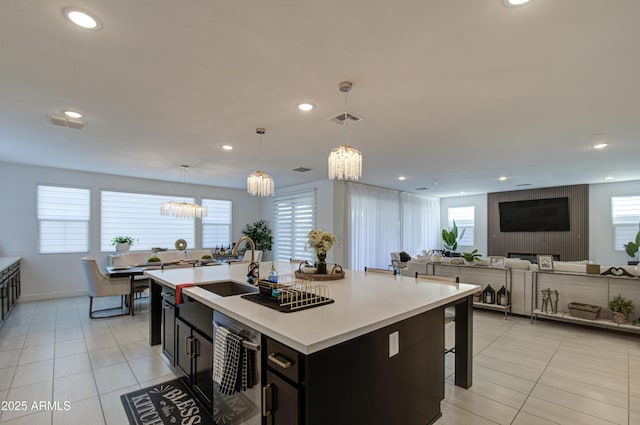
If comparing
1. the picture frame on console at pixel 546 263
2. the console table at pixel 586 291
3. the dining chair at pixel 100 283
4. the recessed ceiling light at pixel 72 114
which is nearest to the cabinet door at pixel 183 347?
the recessed ceiling light at pixel 72 114

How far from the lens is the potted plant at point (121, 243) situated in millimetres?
6438

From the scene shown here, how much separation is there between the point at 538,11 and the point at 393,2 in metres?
0.82

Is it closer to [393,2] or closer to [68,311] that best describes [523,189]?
[393,2]

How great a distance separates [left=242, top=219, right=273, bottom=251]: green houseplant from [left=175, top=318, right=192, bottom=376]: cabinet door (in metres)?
5.60

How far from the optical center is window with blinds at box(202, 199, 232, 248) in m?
8.09

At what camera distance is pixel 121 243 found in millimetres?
6465

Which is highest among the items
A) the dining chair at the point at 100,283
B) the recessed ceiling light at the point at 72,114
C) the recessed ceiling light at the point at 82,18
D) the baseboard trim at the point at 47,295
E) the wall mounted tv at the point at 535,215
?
the recessed ceiling light at the point at 82,18

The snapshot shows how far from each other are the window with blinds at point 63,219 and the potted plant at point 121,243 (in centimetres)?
51

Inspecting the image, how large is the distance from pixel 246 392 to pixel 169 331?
164 cm

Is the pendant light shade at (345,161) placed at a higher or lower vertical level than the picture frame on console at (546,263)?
higher

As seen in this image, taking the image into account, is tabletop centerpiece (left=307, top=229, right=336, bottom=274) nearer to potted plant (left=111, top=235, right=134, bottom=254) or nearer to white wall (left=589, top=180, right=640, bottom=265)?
potted plant (left=111, top=235, right=134, bottom=254)

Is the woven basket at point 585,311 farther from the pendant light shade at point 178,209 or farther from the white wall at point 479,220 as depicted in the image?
the pendant light shade at point 178,209

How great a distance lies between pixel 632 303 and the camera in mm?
3961

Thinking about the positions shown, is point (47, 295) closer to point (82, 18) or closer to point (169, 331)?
point (169, 331)
